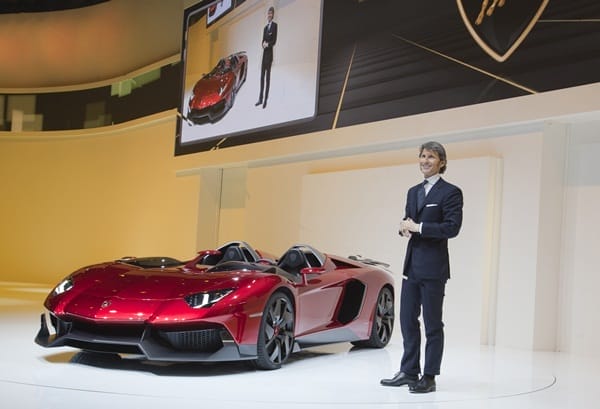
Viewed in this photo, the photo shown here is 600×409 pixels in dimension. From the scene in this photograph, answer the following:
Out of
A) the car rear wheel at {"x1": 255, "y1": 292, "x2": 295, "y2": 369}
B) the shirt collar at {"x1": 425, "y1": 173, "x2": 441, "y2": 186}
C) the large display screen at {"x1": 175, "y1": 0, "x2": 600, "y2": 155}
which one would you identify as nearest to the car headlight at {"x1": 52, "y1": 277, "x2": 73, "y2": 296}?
the car rear wheel at {"x1": 255, "y1": 292, "x2": 295, "y2": 369}

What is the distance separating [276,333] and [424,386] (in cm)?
98

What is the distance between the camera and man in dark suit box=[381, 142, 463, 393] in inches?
154

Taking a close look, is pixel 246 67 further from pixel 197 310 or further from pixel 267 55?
pixel 197 310

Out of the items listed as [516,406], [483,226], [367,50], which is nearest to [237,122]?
[367,50]

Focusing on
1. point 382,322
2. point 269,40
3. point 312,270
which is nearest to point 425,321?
point 312,270

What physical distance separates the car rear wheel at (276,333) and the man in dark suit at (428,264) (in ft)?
2.34

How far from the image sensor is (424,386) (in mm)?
3926

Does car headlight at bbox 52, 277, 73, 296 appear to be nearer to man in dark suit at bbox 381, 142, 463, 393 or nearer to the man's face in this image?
man in dark suit at bbox 381, 142, 463, 393

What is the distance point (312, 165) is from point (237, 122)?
178 centimetres

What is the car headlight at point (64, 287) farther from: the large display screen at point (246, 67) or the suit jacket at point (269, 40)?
the suit jacket at point (269, 40)

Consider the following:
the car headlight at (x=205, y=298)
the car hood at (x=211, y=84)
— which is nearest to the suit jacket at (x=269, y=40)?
the car hood at (x=211, y=84)

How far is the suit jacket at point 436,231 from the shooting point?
12.7ft

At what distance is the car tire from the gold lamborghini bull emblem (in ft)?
8.59

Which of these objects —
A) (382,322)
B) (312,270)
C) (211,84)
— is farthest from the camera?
(211,84)
